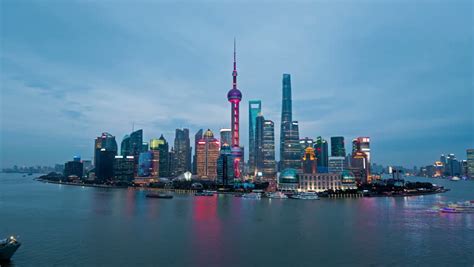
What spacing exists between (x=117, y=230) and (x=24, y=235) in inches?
436

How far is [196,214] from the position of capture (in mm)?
66062

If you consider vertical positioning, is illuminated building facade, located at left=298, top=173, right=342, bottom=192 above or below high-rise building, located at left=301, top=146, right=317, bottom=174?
below

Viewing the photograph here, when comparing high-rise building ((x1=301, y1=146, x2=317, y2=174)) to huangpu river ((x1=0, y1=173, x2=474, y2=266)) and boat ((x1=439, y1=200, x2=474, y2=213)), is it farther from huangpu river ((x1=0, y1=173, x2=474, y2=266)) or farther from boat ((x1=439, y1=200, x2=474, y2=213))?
huangpu river ((x1=0, y1=173, x2=474, y2=266))

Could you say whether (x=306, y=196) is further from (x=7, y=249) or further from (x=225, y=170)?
(x=7, y=249)

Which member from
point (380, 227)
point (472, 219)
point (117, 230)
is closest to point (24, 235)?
point (117, 230)

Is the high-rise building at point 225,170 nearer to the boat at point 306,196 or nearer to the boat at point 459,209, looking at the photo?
the boat at point 306,196

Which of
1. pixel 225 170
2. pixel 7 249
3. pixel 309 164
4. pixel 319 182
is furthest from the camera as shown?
pixel 225 170

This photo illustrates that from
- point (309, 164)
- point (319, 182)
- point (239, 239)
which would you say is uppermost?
point (309, 164)

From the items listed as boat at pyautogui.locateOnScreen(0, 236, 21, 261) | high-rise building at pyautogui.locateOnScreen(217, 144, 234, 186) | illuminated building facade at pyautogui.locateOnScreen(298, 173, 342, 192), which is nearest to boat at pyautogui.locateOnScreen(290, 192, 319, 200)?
illuminated building facade at pyautogui.locateOnScreen(298, 173, 342, 192)

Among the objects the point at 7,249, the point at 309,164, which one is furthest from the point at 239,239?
the point at 309,164

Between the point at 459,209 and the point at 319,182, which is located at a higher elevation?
the point at 319,182

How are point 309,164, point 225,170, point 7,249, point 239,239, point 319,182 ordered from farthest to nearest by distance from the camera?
point 225,170, point 309,164, point 319,182, point 239,239, point 7,249

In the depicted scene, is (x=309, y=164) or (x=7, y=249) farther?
(x=309, y=164)

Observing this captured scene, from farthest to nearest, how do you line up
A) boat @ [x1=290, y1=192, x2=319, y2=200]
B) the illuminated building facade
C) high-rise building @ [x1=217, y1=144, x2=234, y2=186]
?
high-rise building @ [x1=217, y1=144, x2=234, y2=186], the illuminated building facade, boat @ [x1=290, y1=192, x2=319, y2=200]
